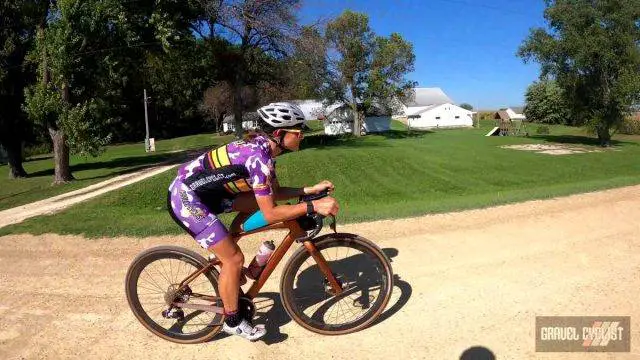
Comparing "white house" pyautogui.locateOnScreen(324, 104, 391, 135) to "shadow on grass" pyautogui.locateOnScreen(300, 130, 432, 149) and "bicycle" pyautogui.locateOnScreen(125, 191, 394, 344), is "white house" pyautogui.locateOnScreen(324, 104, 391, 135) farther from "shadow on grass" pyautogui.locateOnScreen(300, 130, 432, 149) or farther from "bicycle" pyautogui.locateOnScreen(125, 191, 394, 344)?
"bicycle" pyautogui.locateOnScreen(125, 191, 394, 344)

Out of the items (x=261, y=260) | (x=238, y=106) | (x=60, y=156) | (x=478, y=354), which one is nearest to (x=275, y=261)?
(x=261, y=260)

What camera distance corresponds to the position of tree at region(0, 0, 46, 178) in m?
21.6

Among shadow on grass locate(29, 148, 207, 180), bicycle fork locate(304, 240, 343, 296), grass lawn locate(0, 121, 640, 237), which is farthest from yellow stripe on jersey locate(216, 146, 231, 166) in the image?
shadow on grass locate(29, 148, 207, 180)

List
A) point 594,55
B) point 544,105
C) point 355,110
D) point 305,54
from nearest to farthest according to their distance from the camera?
point 305,54 → point 594,55 → point 355,110 → point 544,105

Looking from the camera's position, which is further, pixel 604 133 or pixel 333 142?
pixel 333 142

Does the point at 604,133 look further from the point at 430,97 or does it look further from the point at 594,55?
the point at 430,97

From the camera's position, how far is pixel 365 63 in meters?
54.0

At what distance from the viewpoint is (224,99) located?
53.5 meters

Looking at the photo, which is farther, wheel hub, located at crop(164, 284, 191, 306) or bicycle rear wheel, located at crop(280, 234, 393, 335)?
wheel hub, located at crop(164, 284, 191, 306)

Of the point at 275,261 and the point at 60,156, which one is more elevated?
the point at 60,156

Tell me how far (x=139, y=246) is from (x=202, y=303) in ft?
10.7

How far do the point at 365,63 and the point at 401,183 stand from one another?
36.8 m

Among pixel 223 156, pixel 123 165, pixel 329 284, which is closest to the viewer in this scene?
pixel 223 156

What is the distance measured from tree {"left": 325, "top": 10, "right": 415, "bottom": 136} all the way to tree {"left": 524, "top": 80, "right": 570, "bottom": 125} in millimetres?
37615
